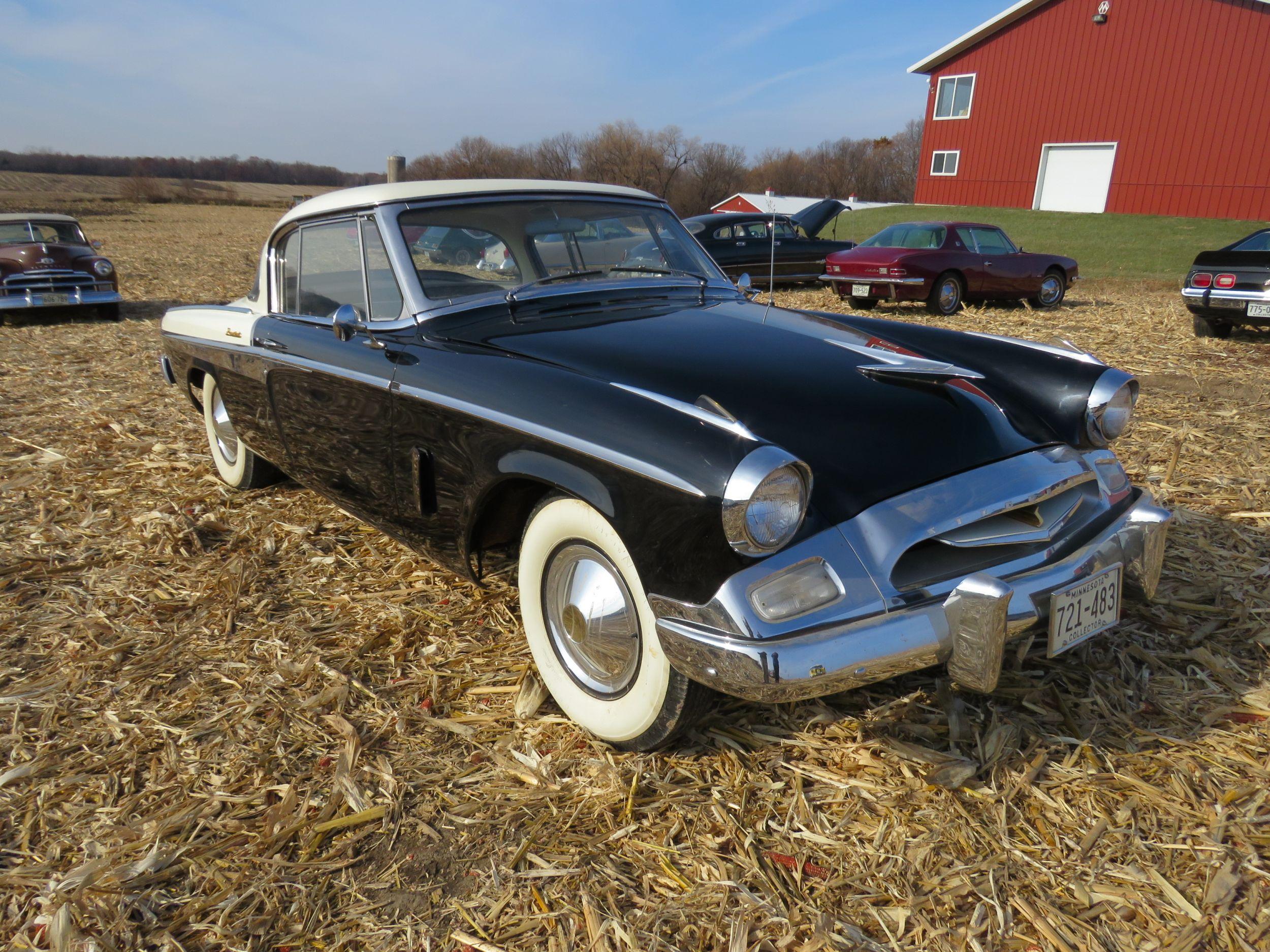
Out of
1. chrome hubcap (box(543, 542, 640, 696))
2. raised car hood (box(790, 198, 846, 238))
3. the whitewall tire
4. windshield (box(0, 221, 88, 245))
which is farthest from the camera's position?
windshield (box(0, 221, 88, 245))

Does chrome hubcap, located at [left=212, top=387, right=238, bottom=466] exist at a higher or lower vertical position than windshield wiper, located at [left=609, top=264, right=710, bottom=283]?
lower

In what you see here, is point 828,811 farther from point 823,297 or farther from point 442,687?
point 823,297

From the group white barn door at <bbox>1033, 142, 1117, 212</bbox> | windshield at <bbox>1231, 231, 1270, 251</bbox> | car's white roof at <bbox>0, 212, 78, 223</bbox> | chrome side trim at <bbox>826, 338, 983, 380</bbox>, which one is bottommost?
chrome side trim at <bbox>826, 338, 983, 380</bbox>

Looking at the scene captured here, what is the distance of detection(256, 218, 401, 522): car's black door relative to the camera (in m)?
3.07

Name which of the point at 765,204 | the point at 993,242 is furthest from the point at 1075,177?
the point at 993,242

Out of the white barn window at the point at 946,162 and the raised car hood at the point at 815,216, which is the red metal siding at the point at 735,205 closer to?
the white barn window at the point at 946,162

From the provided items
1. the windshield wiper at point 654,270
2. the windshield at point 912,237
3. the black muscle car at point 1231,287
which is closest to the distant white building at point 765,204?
the windshield at point 912,237

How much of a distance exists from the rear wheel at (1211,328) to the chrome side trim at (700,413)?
31.1 feet

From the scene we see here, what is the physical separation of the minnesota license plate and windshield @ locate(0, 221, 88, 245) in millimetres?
13088

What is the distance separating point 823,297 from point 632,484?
12.5 meters

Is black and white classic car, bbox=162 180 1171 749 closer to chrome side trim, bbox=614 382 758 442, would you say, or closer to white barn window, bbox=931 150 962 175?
chrome side trim, bbox=614 382 758 442

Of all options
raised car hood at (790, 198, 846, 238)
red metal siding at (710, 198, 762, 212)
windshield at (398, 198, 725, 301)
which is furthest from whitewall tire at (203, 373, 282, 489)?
red metal siding at (710, 198, 762, 212)

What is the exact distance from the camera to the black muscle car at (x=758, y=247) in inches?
546

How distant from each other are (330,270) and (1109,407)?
9.89 feet
